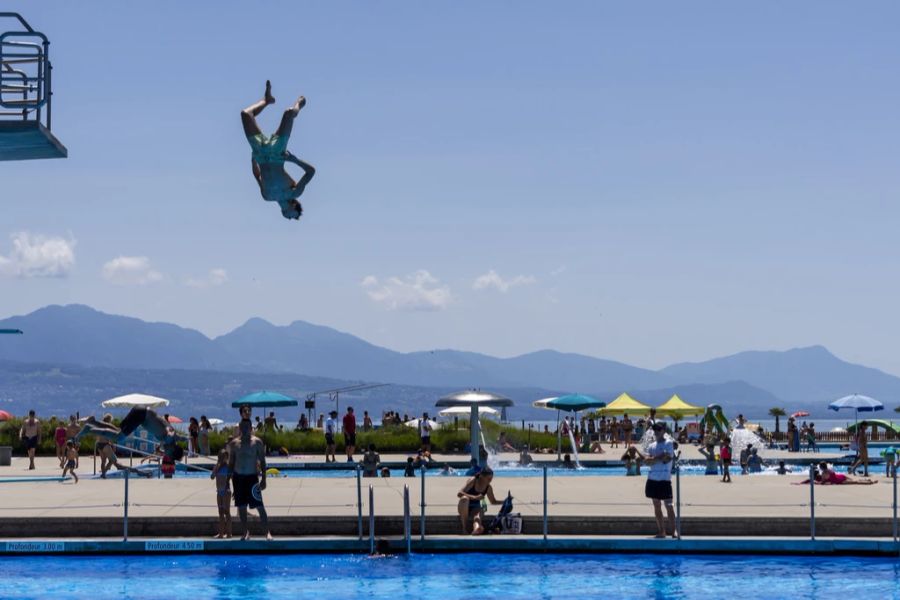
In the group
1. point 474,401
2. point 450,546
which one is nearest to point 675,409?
point 474,401

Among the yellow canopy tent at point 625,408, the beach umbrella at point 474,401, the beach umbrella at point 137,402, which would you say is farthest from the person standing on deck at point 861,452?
the beach umbrella at point 137,402

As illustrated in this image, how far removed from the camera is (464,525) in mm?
18312

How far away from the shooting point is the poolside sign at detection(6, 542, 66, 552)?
58.1ft

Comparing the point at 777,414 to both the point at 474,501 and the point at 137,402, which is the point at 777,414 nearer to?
the point at 137,402

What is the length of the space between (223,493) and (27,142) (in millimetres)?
6018

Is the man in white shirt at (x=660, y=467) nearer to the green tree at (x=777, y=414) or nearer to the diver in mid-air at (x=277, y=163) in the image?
the diver in mid-air at (x=277, y=163)

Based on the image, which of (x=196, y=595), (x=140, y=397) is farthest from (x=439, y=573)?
(x=140, y=397)

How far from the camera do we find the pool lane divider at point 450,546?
695 inches

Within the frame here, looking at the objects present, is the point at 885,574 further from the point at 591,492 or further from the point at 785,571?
the point at 591,492

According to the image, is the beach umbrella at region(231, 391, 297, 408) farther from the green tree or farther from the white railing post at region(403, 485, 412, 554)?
the white railing post at region(403, 485, 412, 554)

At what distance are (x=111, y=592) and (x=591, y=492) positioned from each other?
10.3 meters

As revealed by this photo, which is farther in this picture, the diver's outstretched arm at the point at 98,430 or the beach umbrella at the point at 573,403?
the beach umbrella at the point at 573,403

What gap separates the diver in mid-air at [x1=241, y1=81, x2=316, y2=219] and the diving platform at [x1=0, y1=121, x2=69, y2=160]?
7.32ft

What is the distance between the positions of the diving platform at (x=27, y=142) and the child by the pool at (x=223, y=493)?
513 cm
